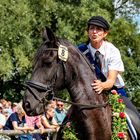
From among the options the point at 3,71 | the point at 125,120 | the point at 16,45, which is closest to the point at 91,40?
the point at 125,120

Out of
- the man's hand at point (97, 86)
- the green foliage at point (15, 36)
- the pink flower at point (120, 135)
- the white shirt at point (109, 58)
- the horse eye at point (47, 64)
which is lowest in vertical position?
the pink flower at point (120, 135)

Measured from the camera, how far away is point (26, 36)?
99.2 ft

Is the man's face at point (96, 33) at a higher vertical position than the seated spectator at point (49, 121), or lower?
higher

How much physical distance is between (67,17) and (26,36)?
399cm

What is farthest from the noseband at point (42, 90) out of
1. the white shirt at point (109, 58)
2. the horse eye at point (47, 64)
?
the white shirt at point (109, 58)

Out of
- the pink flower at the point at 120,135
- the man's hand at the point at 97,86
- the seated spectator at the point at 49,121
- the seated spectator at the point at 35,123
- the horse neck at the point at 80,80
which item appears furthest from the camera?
the seated spectator at the point at 49,121

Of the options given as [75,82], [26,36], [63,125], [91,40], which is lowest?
[63,125]

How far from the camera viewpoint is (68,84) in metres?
7.09

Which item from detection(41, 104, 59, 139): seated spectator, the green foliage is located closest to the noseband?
detection(41, 104, 59, 139): seated spectator

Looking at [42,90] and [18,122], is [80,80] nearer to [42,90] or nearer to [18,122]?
[42,90]

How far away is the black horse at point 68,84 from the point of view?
677 centimetres

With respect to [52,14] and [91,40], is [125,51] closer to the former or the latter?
[52,14]

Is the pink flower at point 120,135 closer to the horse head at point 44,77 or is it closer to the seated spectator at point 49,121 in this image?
the horse head at point 44,77

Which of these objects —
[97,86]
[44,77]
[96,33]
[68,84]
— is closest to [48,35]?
[44,77]
